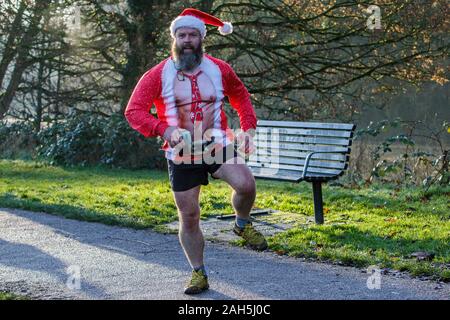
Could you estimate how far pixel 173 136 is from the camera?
5270 millimetres

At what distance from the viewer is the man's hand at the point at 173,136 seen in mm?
5254

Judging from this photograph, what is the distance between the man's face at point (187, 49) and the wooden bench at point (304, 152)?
9.55 ft

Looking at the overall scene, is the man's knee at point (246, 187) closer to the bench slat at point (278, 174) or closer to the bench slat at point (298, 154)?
the bench slat at point (278, 174)

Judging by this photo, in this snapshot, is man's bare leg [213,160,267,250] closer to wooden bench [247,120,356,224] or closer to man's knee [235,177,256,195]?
man's knee [235,177,256,195]

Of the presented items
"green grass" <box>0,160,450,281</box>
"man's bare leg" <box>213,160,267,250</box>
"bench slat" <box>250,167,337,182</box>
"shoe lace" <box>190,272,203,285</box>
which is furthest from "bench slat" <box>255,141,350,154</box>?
"shoe lace" <box>190,272,203,285</box>

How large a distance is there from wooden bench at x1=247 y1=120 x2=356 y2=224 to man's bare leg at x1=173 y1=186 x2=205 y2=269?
9.11 feet

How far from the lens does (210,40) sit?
17203mm

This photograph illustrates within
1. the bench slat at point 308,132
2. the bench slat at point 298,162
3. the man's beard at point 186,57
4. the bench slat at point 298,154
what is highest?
the man's beard at point 186,57

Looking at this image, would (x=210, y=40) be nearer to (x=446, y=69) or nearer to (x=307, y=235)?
(x=446, y=69)

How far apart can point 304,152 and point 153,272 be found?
3332mm

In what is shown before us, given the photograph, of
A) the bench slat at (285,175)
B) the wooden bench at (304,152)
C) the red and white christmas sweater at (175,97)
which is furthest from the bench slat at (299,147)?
the red and white christmas sweater at (175,97)

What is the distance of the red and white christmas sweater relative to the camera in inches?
214

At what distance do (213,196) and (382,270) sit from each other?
461cm
